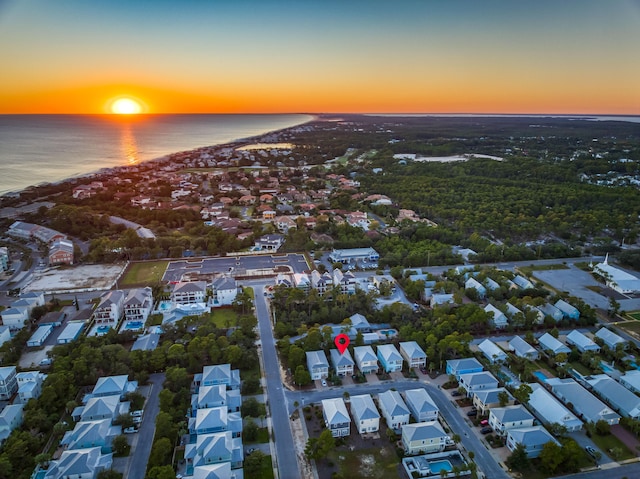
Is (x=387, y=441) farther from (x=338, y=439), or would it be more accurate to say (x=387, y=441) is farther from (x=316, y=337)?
(x=316, y=337)

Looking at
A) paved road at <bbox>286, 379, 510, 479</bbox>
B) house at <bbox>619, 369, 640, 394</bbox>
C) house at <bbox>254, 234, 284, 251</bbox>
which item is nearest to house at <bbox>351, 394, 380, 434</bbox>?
paved road at <bbox>286, 379, 510, 479</bbox>

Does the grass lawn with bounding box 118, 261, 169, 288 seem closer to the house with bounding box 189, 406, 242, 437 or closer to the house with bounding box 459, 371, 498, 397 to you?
the house with bounding box 189, 406, 242, 437

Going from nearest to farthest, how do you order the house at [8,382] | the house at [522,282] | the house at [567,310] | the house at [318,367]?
the house at [8,382], the house at [318,367], the house at [567,310], the house at [522,282]

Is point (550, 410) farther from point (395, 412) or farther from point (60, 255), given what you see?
point (60, 255)

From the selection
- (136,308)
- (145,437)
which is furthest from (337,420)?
(136,308)

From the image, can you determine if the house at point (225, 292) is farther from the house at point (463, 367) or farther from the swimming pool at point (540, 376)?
the swimming pool at point (540, 376)

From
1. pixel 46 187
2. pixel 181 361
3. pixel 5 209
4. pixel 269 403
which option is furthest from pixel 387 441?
pixel 46 187

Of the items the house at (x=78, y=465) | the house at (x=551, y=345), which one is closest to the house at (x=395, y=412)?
the house at (x=551, y=345)
